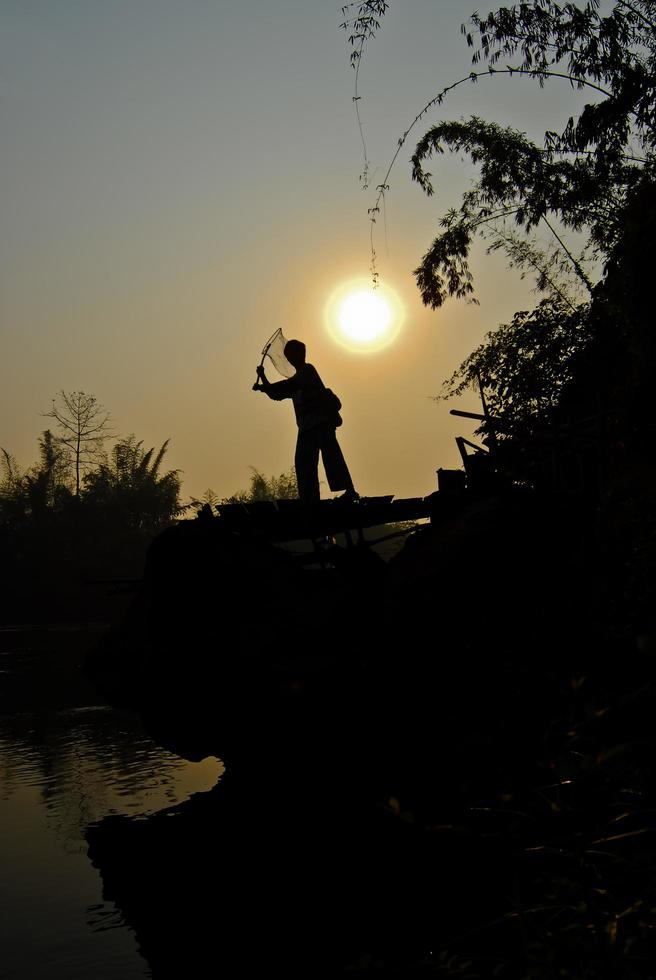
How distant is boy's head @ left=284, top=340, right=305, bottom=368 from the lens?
12.3 m

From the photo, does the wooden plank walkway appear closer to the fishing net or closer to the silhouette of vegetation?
the fishing net

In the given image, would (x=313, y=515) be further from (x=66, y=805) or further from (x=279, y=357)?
(x=66, y=805)

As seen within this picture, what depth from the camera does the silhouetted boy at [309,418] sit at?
1223 centimetres

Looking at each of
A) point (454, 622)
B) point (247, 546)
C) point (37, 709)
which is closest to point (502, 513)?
point (454, 622)

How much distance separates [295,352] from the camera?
40.4 ft

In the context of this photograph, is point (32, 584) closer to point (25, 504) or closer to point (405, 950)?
point (25, 504)

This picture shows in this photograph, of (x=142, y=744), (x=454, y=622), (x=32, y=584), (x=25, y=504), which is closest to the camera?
(x=454, y=622)

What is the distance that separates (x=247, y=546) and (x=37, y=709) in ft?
43.5

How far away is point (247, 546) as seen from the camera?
1171 centimetres

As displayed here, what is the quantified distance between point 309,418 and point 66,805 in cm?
633

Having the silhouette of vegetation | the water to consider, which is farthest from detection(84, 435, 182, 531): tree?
the water

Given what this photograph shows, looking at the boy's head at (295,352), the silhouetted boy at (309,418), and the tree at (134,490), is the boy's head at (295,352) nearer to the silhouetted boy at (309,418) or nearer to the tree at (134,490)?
the silhouetted boy at (309,418)

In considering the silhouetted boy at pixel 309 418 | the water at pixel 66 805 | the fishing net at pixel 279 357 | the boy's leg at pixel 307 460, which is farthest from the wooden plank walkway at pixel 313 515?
the water at pixel 66 805

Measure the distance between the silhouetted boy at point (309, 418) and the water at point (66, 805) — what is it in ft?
16.3
